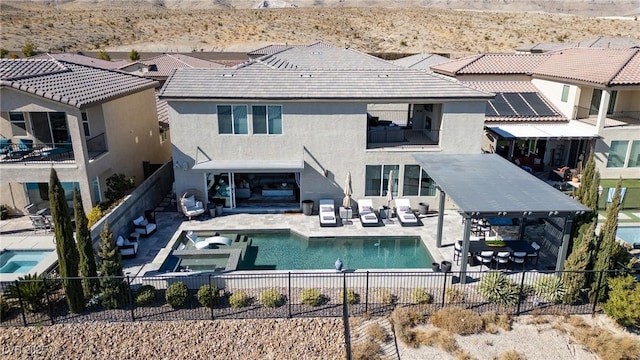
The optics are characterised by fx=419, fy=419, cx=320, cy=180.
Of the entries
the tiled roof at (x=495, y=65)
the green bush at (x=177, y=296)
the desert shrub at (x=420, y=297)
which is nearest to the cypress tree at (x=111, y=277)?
the green bush at (x=177, y=296)

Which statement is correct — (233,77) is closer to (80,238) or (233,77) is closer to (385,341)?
(80,238)

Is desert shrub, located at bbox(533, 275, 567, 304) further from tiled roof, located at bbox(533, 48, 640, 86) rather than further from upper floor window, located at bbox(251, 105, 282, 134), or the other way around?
tiled roof, located at bbox(533, 48, 640, 86)

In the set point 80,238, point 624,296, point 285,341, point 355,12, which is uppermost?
point 355,12

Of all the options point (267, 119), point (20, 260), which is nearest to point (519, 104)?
point (267, 119)

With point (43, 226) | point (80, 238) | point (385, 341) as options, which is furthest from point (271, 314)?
point (43, 226)

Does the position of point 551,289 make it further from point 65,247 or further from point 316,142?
point 65,247

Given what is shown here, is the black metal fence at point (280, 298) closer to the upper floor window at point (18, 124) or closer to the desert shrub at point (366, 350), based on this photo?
the desert shrub at point (366, 350)

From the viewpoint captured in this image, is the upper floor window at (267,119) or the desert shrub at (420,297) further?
the upper floor window at (267,119)
